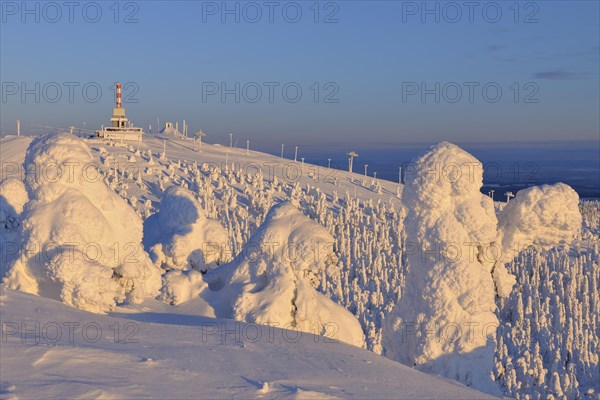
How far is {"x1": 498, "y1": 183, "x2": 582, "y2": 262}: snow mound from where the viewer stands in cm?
1856

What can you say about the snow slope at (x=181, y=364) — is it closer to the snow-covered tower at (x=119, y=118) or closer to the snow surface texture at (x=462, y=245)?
the snow surface texture at (x=462, y=245)

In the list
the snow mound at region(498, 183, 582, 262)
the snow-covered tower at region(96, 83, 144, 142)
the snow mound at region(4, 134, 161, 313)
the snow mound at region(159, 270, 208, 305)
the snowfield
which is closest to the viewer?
the snowfield

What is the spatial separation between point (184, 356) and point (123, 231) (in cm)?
839

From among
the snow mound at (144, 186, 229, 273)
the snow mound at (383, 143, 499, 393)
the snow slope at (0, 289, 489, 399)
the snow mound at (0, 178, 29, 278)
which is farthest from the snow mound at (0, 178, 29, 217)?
the snow mound at (383, 143, 499, 393)

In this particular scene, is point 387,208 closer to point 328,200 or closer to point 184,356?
point 328,200

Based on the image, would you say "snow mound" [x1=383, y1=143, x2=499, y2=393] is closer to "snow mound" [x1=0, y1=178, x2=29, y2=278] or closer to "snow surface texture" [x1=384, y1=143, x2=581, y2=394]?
"snow surface texture" [x1=384, y1=143, x2=581, y2=394]

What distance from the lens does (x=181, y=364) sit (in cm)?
1027

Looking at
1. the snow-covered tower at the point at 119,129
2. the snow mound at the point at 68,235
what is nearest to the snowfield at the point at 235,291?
the snow mound at the point at 68,235

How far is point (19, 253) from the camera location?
16828mm

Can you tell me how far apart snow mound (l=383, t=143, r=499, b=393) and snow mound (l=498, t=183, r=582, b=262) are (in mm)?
571

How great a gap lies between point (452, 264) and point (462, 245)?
2.23 ft

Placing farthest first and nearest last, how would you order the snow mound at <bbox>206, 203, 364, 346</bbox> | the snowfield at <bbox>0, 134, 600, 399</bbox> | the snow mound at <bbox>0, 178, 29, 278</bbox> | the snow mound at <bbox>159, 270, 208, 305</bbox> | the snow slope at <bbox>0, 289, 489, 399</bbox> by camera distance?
the snow mound at <bbox>159, 270, 208, 305</bbox> < the snow mound at <bbox>206, 203, 364, 346</bbox> < the snow mound at <bbox>0, 178, 29, 278</bbox> < the snowfield at <bbox>0, 134, 600, 399</bbox> < the snow slope at <bbox>0, 289, 489, 399</bbox>

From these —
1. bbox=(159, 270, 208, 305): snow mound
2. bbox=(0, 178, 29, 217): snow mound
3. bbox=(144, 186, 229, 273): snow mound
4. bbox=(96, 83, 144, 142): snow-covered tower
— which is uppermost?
bbox=(96, 83, 144, 142): snow-covered tower

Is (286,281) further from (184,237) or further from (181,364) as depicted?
(181,364)
